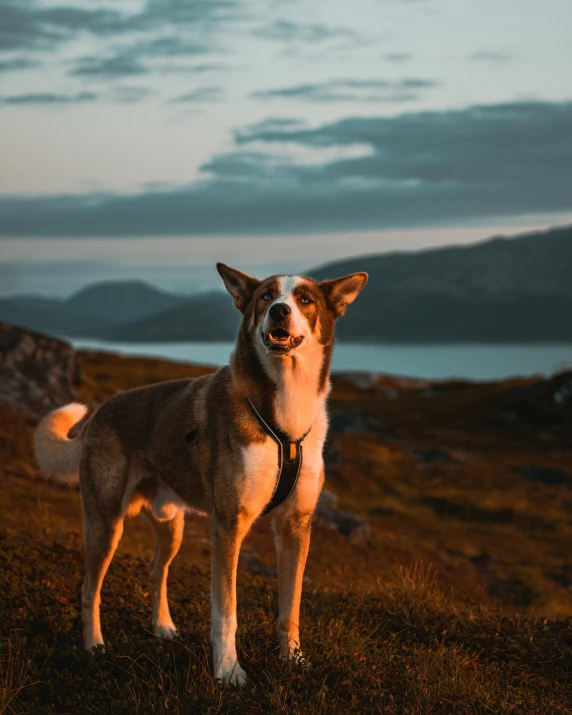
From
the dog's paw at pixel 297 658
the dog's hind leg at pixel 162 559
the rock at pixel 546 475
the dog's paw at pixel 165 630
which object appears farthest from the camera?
the rock at pixel 546 475

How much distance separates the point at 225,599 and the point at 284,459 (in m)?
1.30

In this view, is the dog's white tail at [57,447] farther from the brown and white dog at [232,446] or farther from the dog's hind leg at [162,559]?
the dog's hind leg at [162,559]

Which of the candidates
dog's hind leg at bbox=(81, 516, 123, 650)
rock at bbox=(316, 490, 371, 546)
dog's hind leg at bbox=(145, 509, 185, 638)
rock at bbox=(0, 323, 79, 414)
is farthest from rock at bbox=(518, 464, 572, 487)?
dog's hind leg at bbox=(81, 516, 123, 650)

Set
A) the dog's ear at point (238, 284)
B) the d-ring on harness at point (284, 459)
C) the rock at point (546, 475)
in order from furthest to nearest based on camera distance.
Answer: the rock at point (546, 475)
the dog's ear at point (238, 284)
the d-ring on harness at point (284, 459)

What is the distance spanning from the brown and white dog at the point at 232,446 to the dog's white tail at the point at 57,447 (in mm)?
501

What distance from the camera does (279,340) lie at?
262 inches

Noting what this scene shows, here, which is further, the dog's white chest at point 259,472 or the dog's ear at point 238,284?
the dog's ear at point 238,284

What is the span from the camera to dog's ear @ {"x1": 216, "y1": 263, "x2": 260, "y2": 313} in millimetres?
7258

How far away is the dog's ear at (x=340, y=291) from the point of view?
24.1 ft

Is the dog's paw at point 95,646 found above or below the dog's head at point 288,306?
below

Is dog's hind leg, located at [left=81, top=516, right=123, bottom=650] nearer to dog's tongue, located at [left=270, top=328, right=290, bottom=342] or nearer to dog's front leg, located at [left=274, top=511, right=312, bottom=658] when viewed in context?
dog's front leg, located at [left=274, top=511, right=312, bottom=658]

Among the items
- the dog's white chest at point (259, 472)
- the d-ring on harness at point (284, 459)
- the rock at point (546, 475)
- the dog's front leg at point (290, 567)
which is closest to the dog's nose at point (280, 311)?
the d-ring on harness at point (284, 459)

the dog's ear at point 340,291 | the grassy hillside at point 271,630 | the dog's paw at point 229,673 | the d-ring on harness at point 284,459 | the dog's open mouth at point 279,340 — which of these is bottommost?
the grassy hillside at point 271,630

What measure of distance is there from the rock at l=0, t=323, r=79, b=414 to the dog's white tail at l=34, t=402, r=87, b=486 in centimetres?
1729
